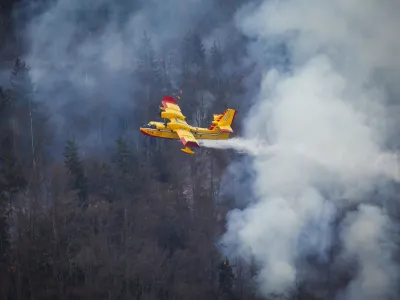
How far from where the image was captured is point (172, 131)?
3766 centimetres

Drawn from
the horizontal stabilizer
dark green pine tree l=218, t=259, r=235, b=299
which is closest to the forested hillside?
dark green pine tree l=218, t=259, r=235, b=299

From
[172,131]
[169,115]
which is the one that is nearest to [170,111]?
[169,115]

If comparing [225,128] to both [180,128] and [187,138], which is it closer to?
[180,128]

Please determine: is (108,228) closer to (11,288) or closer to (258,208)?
(11,288)

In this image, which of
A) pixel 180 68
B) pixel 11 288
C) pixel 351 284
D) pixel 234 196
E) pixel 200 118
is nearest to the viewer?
pixel 11 288

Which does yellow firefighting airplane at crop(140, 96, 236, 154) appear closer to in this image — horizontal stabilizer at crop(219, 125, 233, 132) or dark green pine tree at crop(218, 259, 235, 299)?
horizontal stabilizer at crop(219, 125, 233, 132)

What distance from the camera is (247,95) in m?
49.4

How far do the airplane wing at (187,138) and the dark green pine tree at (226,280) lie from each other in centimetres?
902

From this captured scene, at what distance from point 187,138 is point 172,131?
6.87ft

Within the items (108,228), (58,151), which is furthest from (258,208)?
(58,151)

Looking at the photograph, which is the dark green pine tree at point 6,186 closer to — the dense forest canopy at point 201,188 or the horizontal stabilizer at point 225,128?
the dense forest canopy at point 201,188

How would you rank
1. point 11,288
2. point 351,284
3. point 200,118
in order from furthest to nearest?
point 200,118 → point 351,284 → point 11,288

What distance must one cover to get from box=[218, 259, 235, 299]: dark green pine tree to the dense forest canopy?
0.12m

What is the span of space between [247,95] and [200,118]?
4025mm
